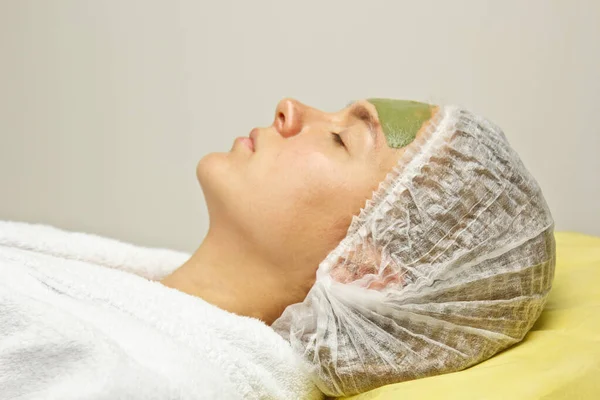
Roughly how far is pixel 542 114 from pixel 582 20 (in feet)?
0.84

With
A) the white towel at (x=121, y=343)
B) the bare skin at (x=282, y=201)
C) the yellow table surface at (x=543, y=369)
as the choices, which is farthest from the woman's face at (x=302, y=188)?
the yellow table surface at (x=543, y=369)

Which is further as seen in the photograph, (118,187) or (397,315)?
(118,187)

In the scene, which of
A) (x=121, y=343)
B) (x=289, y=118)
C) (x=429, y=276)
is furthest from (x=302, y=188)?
(x=121, y=343)

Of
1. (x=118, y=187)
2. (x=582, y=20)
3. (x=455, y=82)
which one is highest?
(x=582, y=20)

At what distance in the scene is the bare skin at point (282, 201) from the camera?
1.22 meters

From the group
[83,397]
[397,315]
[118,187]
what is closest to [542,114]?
[397,315]

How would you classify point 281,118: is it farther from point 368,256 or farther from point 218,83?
point 218,83

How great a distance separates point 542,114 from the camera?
5.87ft

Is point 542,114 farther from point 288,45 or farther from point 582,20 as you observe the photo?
point 288,45

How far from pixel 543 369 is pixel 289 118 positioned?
633 mm

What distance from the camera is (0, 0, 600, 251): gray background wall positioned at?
1.78 meters

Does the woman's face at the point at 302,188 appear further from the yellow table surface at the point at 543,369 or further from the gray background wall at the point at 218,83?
the gray background wall at the point at 218,83

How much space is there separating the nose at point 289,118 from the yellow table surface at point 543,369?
1.65ft

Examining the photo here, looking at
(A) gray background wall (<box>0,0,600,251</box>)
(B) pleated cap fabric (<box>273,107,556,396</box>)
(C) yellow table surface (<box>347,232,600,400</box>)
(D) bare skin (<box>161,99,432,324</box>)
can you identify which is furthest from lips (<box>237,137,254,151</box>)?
(A) gray background wall (<box>0,0,600,251</box>)
